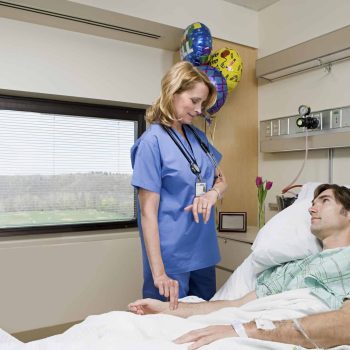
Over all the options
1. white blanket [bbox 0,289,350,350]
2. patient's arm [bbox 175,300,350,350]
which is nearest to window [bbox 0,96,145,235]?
white blanket [bbox 0,289,350,350]

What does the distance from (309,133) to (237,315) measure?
1.53m

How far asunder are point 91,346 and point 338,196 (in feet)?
3.56

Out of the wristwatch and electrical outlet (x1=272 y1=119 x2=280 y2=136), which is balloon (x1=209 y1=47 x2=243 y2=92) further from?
the wristwatch

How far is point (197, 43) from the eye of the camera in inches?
94.5

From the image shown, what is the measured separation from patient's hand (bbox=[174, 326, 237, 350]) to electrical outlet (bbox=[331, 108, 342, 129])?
5.39 ft

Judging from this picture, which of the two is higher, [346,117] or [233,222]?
[346,117]

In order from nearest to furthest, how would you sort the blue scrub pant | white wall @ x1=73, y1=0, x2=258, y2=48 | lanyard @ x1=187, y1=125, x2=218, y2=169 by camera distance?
the blue scrub pant
lanyard @ x1=187, y1=125, x2=218, y2=169
white wall @ x1=73, y1=0, x2=258, y2=48

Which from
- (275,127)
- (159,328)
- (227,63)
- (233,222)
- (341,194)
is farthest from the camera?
(275,127)

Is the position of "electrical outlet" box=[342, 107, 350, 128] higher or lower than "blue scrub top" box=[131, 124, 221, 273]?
higher

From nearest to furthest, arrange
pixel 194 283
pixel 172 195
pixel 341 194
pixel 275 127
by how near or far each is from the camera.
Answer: pixel 341 194 < pixel 172 195 < pixel 194 283 < pixel 275 127

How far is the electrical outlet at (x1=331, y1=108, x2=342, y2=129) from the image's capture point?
2.35 metres

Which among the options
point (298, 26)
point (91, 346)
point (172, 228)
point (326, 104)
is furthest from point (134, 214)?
point (91, 346)

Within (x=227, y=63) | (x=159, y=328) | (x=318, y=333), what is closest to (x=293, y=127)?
(x=227, y=63)

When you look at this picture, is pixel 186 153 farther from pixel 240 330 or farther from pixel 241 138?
pixel 241 138
